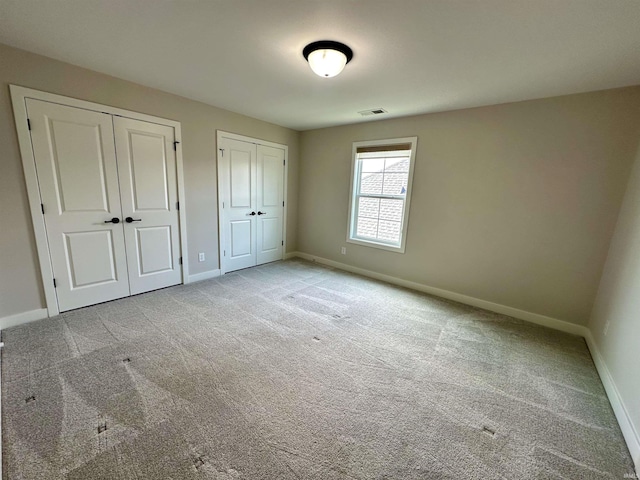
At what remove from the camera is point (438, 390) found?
1.84 m

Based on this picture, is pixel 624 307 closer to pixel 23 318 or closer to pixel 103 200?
pixel 103 200

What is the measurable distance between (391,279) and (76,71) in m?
4.44

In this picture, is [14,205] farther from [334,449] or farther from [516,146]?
[516,146]

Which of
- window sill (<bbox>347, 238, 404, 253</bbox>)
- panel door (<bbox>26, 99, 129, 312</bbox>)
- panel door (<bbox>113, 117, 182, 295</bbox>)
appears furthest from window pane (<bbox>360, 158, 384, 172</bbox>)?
panel door (<bbox>26, 99, 129, 312</bbox>)

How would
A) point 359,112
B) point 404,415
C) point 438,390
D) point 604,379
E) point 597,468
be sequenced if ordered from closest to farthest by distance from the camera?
point 597,468, point 404,415, point 438,390, point 604,379, point 359,112

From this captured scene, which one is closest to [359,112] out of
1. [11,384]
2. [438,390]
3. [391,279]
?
[391,279]

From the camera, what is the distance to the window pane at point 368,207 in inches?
161

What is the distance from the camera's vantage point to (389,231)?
13.1 feet

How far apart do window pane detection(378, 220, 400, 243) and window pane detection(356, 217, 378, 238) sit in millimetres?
90

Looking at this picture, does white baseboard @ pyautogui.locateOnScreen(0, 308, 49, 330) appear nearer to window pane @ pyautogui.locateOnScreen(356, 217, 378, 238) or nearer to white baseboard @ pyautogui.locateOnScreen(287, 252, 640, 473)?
white baseboard @ pyautogui.locateOnScreen(287, 252, 640, 473)

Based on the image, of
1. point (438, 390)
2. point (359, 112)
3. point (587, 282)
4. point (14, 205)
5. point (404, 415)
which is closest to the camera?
point (404, 415)

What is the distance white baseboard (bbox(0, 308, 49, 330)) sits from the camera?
2311 mm

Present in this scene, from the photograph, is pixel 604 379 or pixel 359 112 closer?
pixel 604 379

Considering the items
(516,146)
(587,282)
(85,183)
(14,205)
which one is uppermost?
(516,146)
